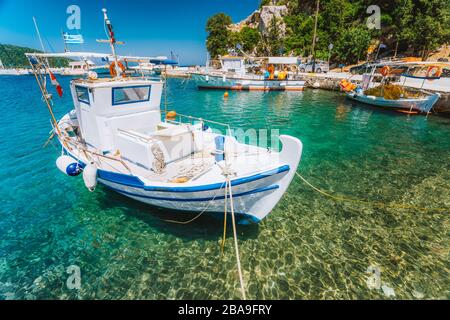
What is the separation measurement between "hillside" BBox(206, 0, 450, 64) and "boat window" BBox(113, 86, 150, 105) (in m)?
51.5

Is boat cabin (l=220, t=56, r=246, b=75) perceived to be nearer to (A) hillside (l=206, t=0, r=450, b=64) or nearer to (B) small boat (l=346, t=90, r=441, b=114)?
(A) hillside (l=206, t=0, r=450, b=64)

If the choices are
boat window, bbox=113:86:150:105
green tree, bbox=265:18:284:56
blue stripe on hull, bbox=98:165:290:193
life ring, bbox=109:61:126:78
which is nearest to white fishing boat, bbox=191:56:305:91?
life ring, bbox=109:61:126:78

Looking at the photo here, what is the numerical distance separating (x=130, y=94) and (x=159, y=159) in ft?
10.7

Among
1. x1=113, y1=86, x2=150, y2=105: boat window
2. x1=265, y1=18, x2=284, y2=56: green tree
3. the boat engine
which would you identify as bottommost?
the boat engine

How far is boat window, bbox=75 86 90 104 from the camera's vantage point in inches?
307

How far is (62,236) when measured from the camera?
22.5 feet

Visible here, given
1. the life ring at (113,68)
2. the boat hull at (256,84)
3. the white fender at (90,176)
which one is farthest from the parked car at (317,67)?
the white fender at (90,176)

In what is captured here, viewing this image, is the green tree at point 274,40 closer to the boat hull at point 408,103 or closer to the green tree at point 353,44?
the green tree at point 353,44

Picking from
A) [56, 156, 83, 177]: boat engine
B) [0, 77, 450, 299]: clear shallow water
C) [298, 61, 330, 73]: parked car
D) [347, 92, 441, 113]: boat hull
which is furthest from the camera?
[298, 61, 330, 73]: parked car

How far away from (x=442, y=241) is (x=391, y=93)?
23.0m

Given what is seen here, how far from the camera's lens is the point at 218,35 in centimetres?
7975

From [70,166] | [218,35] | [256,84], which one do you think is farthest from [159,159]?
[218,35]

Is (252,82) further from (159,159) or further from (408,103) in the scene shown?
(159,159)
